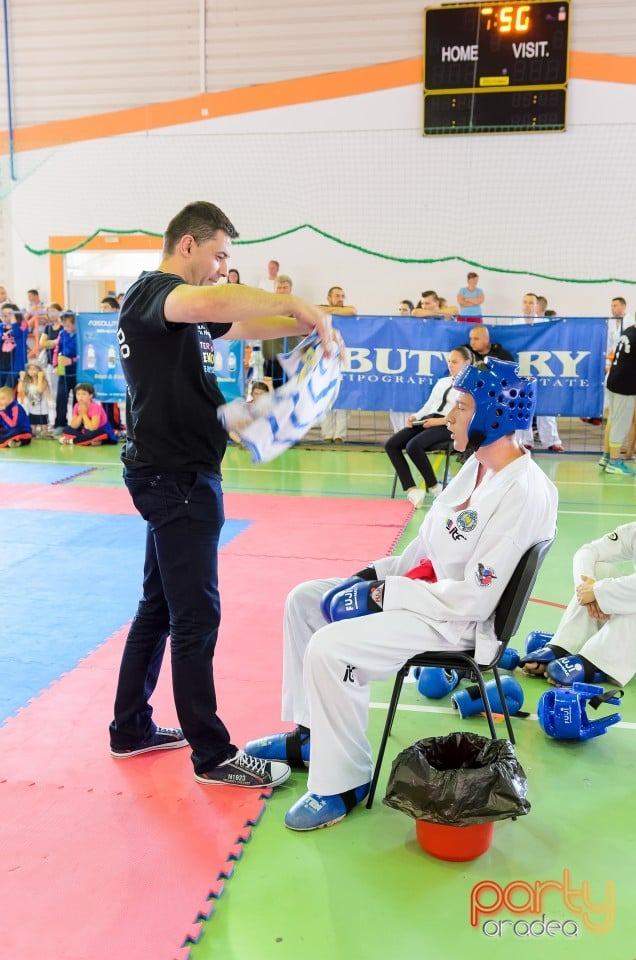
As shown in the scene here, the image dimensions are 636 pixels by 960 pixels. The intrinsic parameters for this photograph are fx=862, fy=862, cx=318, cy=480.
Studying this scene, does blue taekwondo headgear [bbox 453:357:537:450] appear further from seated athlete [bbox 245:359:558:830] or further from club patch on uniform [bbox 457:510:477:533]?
club patch on uniform [bbox 457:510:477:533]

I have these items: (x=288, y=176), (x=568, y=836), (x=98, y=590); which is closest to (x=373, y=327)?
(x=288, y=176)

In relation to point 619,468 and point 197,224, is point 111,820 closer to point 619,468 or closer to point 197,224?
point 197,224

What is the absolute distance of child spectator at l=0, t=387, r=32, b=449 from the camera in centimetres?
1188

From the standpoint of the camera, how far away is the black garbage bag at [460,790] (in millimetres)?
2857

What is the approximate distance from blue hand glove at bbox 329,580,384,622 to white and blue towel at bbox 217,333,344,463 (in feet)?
2.00

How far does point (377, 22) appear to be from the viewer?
576 inches

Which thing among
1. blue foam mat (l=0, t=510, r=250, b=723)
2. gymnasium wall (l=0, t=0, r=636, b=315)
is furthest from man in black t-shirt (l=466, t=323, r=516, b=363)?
blue foam mat (l=0, t=510, r=250, b=723)

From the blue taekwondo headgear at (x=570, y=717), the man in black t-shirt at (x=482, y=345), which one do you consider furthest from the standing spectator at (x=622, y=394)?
the blue taekwondo headgear at (x=570, y=717)

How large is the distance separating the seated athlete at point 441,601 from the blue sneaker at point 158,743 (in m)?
Result: 0.77

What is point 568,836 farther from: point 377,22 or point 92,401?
point 377,22

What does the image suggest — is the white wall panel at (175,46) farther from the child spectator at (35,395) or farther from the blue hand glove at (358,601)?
the blue hand glove at (358,601)

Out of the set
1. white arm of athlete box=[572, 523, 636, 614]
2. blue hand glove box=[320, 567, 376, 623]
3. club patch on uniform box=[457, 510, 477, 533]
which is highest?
club patch on uniform box=[457, 510, 477, 533]

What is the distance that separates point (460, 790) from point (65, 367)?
1092 cm

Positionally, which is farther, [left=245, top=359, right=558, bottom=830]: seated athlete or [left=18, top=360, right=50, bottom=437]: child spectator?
[left=18, top=360, right=50, bottom=437]: child spectator
